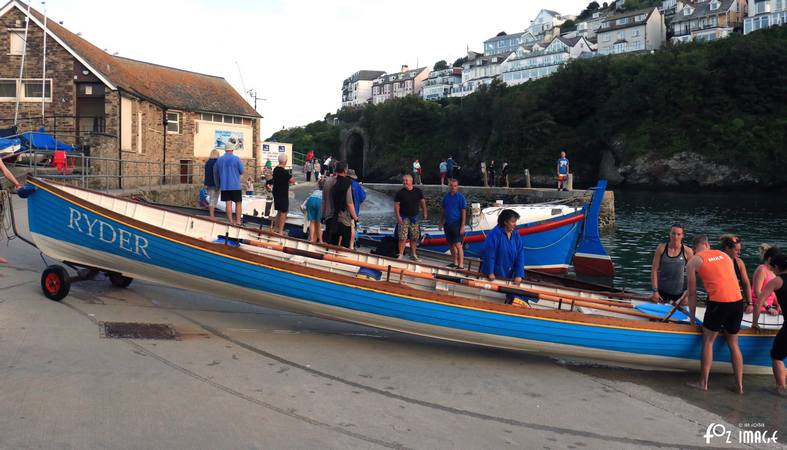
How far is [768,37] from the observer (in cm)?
6644

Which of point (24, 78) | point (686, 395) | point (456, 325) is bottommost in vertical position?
point (686, 395)

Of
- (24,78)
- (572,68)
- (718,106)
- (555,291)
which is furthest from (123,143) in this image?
(572,68)

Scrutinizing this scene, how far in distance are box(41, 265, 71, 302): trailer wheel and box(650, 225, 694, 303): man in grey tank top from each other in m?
8.15

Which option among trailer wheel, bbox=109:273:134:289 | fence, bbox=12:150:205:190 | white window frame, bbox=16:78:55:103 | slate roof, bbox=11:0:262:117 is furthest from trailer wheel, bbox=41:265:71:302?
white window frame, bbox=16:78:55:103

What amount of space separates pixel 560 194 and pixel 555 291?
2235cm

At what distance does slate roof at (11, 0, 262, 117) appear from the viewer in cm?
2803

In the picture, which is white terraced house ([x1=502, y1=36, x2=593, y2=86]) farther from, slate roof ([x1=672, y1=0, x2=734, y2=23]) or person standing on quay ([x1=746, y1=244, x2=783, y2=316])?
person standing on quay ([x1=746, y1=244, x2=783, y2=316])

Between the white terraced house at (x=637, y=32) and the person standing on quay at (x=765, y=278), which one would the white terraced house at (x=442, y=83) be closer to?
the white terraced house at (x=637, y=32)

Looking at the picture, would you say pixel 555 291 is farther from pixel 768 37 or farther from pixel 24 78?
pixel 768 37

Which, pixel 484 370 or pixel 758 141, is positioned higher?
pixel 758 141

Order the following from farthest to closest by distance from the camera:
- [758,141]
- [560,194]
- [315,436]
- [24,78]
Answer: [758,141] → [560,194] → [24,78] → [315,436]

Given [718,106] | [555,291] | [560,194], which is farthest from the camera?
[718,106]

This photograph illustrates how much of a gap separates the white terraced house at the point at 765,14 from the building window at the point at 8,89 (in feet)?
288

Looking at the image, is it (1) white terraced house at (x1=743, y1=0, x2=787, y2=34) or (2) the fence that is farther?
(1) white terraced house at (x1=743, y1=0, x2=787, y2=34)
